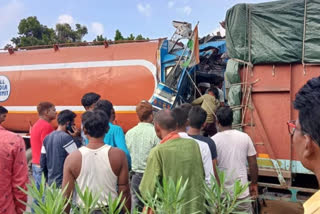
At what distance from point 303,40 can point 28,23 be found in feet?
69.5

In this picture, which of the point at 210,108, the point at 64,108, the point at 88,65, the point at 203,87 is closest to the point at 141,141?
the point at 210,108

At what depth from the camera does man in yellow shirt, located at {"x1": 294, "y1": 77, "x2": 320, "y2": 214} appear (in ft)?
2.98

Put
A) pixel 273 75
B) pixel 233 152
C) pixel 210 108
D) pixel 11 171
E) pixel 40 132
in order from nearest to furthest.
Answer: pixel 11 171 → pixel 233 152 → pixel 40 132 → pixel 273 75 → pixel 210 108

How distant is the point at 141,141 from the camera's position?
3.18 meters

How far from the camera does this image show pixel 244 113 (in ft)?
12.6

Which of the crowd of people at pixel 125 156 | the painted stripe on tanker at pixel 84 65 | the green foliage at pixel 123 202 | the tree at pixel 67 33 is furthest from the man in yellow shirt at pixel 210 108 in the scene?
the tree at pixel 67 33

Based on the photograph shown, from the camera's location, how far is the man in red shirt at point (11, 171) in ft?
7.99

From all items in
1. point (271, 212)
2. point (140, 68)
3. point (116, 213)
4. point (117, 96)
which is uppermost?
point (140, 68)

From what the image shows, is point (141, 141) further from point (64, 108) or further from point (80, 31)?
point (80, 31)

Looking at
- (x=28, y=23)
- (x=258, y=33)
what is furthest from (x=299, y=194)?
(x=28, y=23)

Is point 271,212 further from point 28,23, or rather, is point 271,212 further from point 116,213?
point 28,23

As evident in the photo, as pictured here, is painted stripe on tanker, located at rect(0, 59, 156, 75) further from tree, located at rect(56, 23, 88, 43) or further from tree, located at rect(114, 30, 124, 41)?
tree, located at rect(56, 23, 88, 43)

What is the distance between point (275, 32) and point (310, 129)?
3094 mm

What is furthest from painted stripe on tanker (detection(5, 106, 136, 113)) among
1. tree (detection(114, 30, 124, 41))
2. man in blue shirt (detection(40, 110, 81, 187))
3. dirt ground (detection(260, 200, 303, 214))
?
tree (detection(114, 30, 124, 41))
